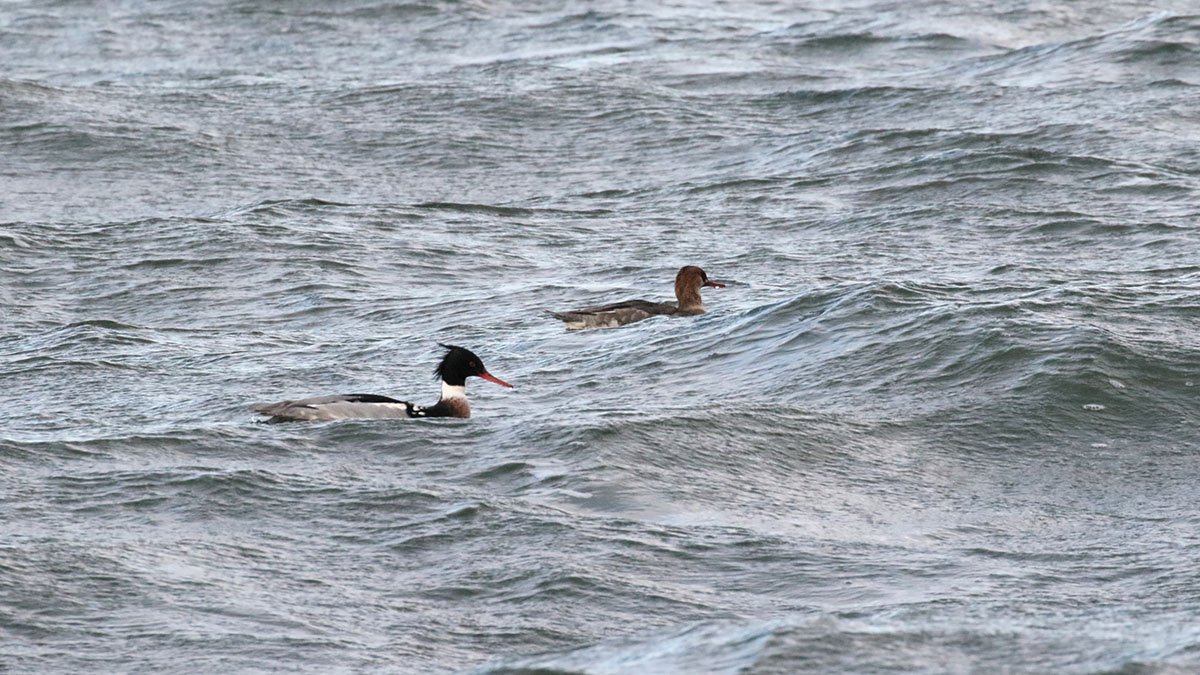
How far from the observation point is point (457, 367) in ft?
37.4

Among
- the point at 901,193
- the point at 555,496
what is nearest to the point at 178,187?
the point at 901,193

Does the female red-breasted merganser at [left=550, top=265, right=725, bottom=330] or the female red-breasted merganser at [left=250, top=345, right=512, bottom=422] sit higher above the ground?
the female red-breasted merganser at [left=250, top=345, right=512, bottom=422]

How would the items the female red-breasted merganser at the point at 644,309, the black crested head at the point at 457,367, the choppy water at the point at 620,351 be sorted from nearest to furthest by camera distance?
1. the choppy water at the point at 620,351
2. the black crested head at the point at 457,367
3. the female red-breasted merganser at the point at 644,309

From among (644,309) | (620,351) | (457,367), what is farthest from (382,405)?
(644,309)

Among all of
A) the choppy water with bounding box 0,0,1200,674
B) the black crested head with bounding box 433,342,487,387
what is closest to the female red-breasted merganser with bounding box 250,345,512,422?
the black crested head with bounding box 433,342,487,387

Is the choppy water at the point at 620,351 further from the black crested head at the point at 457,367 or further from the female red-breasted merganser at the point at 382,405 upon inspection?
the black crested head at the point at 457,367

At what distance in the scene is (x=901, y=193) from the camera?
57.3 ft

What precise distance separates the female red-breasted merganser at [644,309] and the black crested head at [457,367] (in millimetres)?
2014

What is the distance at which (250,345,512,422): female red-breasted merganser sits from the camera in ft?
35.5

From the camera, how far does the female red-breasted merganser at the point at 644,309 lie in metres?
13.5

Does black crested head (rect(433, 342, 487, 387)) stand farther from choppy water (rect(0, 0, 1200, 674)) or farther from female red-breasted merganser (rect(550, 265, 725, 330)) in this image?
female red-breasted merganser (rect(550, 265, 725, 330))

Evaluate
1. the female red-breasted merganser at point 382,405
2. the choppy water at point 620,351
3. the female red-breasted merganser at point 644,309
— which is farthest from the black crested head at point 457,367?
the female red-breasted merganser at point 644,309

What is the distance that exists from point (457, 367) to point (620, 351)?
191 centimetres

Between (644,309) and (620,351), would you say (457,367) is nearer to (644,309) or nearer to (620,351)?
(620,351)
